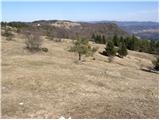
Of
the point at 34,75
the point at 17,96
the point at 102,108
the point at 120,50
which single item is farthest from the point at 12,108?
the point at 120,50

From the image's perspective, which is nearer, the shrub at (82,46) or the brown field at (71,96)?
the brown field at (71,96)

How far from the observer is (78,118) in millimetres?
12438

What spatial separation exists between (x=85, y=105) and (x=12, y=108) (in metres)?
3.25

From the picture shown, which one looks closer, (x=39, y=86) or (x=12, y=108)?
(x=12, y=108)

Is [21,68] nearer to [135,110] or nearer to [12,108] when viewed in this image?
[12,108]

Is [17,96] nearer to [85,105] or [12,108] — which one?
[12,108]

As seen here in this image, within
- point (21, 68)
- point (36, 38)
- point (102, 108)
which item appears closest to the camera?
point (102, 108)

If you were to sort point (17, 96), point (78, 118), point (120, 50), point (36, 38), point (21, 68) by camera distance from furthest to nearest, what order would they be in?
point (120, 50)
point (36, 38)
point (21, 68)
point (17, 96)
point (78, 118)

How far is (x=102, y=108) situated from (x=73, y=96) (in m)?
2.44

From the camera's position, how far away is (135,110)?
1373cm

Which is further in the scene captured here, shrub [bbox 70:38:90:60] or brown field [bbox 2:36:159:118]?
shrub [bbox 70:38:90:60]

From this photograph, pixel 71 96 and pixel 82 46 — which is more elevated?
pixel 82 46

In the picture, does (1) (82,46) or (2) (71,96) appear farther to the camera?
(1) (82,46)

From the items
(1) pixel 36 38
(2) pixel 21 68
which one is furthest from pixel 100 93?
(1) pixel 36 38
